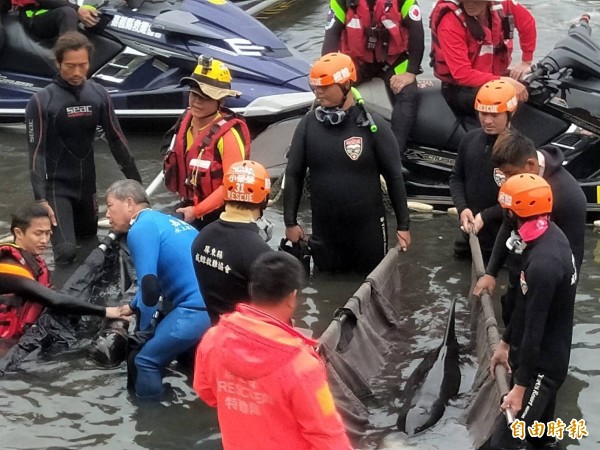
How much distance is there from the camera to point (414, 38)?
862 centimetres

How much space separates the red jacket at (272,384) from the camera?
12.2 ft

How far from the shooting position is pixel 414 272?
8000mm

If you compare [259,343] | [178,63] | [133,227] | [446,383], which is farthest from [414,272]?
[259,343]

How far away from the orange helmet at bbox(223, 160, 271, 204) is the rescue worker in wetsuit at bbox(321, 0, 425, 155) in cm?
327

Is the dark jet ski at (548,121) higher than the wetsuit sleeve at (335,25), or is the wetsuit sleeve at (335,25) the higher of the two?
the wetsuit sleeve at (335,25)

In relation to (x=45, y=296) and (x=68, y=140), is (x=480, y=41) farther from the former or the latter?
(x=45, y=296)

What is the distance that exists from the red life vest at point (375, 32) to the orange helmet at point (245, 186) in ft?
10.9

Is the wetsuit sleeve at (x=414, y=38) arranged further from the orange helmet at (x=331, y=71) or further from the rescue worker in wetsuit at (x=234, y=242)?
the rescue worker in wetsuit at (x=234, y=242)

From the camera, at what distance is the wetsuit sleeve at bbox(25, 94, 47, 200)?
781cm

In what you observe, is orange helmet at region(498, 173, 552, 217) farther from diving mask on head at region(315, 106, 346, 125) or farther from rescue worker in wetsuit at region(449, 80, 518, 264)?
diving mask on head at region(315, 106, 346, 125)

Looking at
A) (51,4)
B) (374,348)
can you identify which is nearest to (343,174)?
(374,348)

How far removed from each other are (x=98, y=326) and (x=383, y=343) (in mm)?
1922

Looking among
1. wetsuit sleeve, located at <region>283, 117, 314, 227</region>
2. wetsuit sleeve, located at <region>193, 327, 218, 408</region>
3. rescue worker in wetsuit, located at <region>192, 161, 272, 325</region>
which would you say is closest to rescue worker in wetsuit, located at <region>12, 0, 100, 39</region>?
wetsuit sleeve, located at <region>283, 117, 314, 227</region>

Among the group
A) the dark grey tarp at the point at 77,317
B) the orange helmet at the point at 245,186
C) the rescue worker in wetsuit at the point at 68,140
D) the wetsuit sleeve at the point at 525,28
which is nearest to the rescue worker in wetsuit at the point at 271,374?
the orange helmet at the point at 245,186
